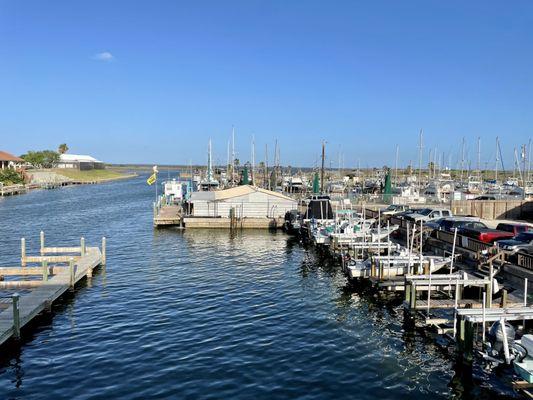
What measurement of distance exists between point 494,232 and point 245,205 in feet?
105

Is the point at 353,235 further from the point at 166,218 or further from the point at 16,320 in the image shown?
the point at 166,218

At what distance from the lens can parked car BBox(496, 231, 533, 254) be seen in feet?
91.5

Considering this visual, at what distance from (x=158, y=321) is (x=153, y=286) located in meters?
7.49

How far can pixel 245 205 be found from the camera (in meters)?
59.4

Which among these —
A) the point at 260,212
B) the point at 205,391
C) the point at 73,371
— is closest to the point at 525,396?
the point at 205,391

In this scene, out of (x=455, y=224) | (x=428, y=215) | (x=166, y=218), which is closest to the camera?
(x=455, y=224)

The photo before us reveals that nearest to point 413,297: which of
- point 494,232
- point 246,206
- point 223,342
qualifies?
point 223,342

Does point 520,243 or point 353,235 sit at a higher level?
point 520,243

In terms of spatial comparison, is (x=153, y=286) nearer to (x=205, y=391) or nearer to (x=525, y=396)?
(x=205, y=391)

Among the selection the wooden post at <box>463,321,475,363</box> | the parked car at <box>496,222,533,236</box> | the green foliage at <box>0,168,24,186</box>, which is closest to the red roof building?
the green foliage at <box>0,168,24,186</box>

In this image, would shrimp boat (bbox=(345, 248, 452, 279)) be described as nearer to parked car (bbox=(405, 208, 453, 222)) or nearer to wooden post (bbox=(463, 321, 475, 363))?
wooden post (bbox=(463, 321, 475, 363))

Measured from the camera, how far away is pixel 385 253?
3688cm

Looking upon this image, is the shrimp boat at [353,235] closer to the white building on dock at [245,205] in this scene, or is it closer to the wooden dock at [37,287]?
the wooden dock at [37,287]

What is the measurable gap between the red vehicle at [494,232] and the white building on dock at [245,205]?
28542mm
